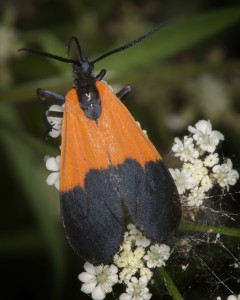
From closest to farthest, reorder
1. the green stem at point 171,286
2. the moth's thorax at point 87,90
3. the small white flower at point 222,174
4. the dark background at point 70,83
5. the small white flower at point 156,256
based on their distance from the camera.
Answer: the green stem at point 171,286, the small white flower at point 156,256, the small white flower at point 222,174, the moth's thorax at point 87,90, the dark background at point 70,83

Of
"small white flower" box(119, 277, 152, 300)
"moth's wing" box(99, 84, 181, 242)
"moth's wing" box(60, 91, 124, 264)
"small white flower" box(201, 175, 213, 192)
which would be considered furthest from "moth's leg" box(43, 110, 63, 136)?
"small white flower" box(119, 277, 152, 300)

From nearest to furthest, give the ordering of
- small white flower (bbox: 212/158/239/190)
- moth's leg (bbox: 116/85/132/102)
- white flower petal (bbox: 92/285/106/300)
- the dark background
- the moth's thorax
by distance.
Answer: white flower petal (bbox: 92/285/106/300) → small white flower (bbox: 212/158/239/190) → the moth's thorax → moth's leg (bbox: 116/85/132/102) → the dark background

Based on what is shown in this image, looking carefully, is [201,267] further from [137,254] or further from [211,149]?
[211,149]

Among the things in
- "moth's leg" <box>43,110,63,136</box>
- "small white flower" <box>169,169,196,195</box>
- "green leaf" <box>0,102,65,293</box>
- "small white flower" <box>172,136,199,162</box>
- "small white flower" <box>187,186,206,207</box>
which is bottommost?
"green leaf" <box>0,102,65,293</box>

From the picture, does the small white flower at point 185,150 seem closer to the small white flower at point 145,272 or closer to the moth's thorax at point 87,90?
the moth's thorax at point 87,90

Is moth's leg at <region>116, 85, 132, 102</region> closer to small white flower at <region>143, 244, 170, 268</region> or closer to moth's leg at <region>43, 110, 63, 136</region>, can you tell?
moth's leg at <region>43, 110, 63, 136</region>

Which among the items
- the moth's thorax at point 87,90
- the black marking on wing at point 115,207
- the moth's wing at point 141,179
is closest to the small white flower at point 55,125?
the moth's thorax at point 87,90

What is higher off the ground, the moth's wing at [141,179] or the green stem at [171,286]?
the moth's wing at [141,179]

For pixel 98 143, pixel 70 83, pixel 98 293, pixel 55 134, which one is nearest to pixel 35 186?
pixel 70 83
